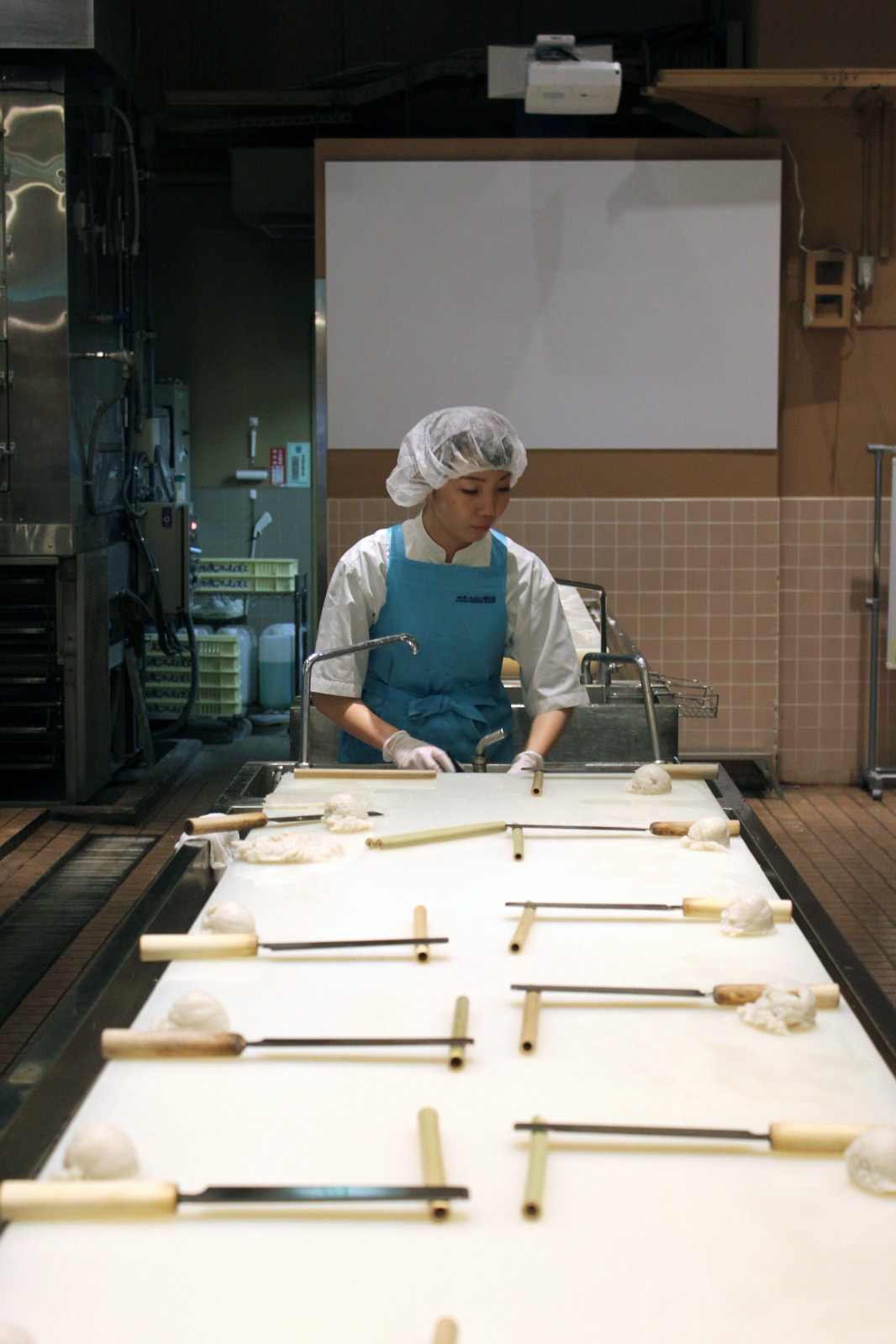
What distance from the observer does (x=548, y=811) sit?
2.34 metres

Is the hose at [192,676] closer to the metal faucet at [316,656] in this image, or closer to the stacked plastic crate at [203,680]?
the stacked plastic crate at [203,680]

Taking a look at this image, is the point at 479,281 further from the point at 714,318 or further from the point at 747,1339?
the point at 747,1339

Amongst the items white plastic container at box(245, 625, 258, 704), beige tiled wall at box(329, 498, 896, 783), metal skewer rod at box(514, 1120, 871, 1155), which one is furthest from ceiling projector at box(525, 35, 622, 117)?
metal skewer rod at box(514, 1120, 871, 1155)

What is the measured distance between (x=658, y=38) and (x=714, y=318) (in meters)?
1.95

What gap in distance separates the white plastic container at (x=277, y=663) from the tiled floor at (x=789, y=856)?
972 millimetres

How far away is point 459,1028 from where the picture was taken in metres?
1.41

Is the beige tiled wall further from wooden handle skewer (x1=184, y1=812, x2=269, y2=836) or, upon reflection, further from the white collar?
wooden handle skewer (x1=184, y1=812, x2=269, y2=836)

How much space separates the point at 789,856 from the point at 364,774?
2870 millimetres

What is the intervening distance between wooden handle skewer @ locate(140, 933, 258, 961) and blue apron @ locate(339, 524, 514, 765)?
56.1 inches

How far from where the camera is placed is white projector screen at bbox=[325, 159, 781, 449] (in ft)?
18.7

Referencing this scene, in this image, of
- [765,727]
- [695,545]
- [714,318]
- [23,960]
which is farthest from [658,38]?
[23,960]

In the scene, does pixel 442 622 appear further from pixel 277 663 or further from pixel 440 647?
pixel 277 663

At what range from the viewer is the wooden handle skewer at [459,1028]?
1359mm

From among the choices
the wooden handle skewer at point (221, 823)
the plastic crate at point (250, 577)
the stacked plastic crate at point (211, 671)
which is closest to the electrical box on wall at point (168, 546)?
the stacked plastic crate at point (211, 671)
